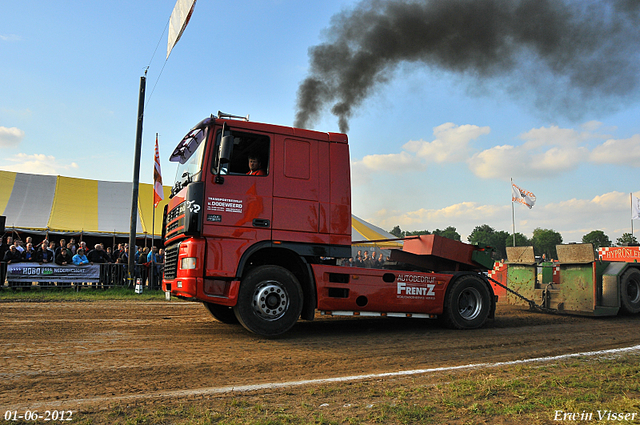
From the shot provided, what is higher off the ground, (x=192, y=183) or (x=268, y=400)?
(x=192, y=183)

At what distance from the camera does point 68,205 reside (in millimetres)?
21172

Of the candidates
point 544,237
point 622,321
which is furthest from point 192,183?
point 544,237

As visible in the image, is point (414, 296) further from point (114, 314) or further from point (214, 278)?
point (114, 314)

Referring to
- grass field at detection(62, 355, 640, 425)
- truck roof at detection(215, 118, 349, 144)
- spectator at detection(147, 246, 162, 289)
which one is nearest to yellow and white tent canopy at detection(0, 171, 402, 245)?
spectator at detection(147, 246, 162, 289)

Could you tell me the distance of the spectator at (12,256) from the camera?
14.2 metres

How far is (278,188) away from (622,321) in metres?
8.54

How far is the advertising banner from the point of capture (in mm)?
14172

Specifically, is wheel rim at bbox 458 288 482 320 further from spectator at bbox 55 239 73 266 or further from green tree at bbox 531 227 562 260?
green tree at bbox 531 227 562 260

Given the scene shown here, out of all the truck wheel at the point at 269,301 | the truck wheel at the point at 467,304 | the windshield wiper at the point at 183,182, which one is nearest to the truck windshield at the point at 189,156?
the windshield wiper at the point at 183,182

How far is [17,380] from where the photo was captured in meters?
4.40

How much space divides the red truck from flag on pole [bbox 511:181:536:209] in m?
29.5

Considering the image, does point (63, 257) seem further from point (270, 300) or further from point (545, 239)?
point (545, 239)

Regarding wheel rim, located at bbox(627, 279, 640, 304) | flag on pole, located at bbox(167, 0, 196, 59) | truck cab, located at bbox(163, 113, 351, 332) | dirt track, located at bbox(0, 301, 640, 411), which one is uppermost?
flag on pole, located at bbox(167, 0, 196, 59)

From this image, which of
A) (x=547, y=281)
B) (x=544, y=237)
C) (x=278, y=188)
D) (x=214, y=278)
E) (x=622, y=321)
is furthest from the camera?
(x=544, y=237)
